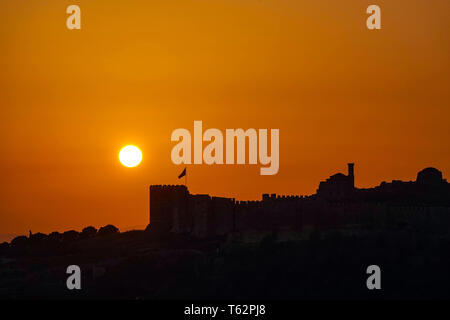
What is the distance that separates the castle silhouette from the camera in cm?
13200

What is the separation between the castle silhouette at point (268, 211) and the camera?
132 meters

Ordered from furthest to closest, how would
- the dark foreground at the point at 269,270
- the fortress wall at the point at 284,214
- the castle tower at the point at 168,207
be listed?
1. the castle tower at the point at 168,207
2. the fortress wall at the point at 284,214
3. the dark foreground at the point at 269,270

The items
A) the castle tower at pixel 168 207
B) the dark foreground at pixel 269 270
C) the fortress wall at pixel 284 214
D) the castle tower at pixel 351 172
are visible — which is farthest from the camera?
the castle tower at pixel 351 172

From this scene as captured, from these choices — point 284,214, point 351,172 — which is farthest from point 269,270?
point 351,172

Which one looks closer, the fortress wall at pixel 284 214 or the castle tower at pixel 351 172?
the fortress wall at pixel 284 214

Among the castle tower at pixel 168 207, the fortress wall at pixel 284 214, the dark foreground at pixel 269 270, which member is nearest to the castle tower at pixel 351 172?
the fortress wall at pixel 284 214

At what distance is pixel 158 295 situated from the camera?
411 ft

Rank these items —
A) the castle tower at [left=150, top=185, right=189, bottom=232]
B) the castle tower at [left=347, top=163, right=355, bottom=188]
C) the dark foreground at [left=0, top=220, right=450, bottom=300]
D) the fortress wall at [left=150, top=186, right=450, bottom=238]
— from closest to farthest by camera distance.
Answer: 1. the dark foreground at [left=0, top=220, right=450, bottom=300]
2. the fortress wall at [left=150, top=186, right=450, bottom=238]
3. the castle tower at [left=150, top=185, right=189, bottom=232]
4. the castle tower at [left=347, top=163, right=355, bottom=188]

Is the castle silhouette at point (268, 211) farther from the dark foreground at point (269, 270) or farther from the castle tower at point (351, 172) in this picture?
the castle tower at point (351, 172)

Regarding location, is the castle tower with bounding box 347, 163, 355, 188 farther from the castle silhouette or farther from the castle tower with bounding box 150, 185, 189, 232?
the castle tower with bounding box 150, 185, 189, 232

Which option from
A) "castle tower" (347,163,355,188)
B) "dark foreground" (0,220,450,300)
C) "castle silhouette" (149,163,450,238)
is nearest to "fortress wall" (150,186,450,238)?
"castle silhouette" (149,163,450,238)
